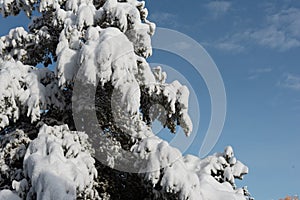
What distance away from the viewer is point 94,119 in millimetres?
7684

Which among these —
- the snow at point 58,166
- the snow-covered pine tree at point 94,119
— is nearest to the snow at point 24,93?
the snow-covered pine tree at point 94,119

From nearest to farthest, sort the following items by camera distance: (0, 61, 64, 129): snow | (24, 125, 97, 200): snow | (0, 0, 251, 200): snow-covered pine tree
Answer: (24, 125, 97, 200): snow
(0, 0, 251, 200): snow-covered pine tree
(0, 61, 64, 129): snow

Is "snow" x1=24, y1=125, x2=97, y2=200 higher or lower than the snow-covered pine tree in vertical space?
lower

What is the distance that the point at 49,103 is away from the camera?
24.3ft

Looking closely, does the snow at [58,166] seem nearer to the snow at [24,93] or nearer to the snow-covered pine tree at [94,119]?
the snow-covered pine tree at [94,119]

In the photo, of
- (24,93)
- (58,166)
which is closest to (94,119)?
(24,93)

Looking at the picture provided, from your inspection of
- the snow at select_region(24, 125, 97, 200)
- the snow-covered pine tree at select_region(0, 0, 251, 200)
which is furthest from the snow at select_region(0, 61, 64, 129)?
the snow at select_region(24, 125, 97, 200)

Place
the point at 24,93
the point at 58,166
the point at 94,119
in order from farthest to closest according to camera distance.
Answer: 1. the point at 94,119
2. the point at 24,93
3. the point at 58,166

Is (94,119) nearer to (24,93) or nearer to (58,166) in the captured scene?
(24,93)

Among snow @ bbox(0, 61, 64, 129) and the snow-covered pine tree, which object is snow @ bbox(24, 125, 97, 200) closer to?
the snow-covered pine tree

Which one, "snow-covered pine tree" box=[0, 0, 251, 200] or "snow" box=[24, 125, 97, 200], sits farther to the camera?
"snow-covered pine tree" box=[0, 0, 251, 200]

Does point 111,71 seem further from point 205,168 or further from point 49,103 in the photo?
point 205,168

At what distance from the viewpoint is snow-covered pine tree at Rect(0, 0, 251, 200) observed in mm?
6121

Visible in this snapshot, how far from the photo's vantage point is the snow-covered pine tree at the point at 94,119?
6121 millimetres
